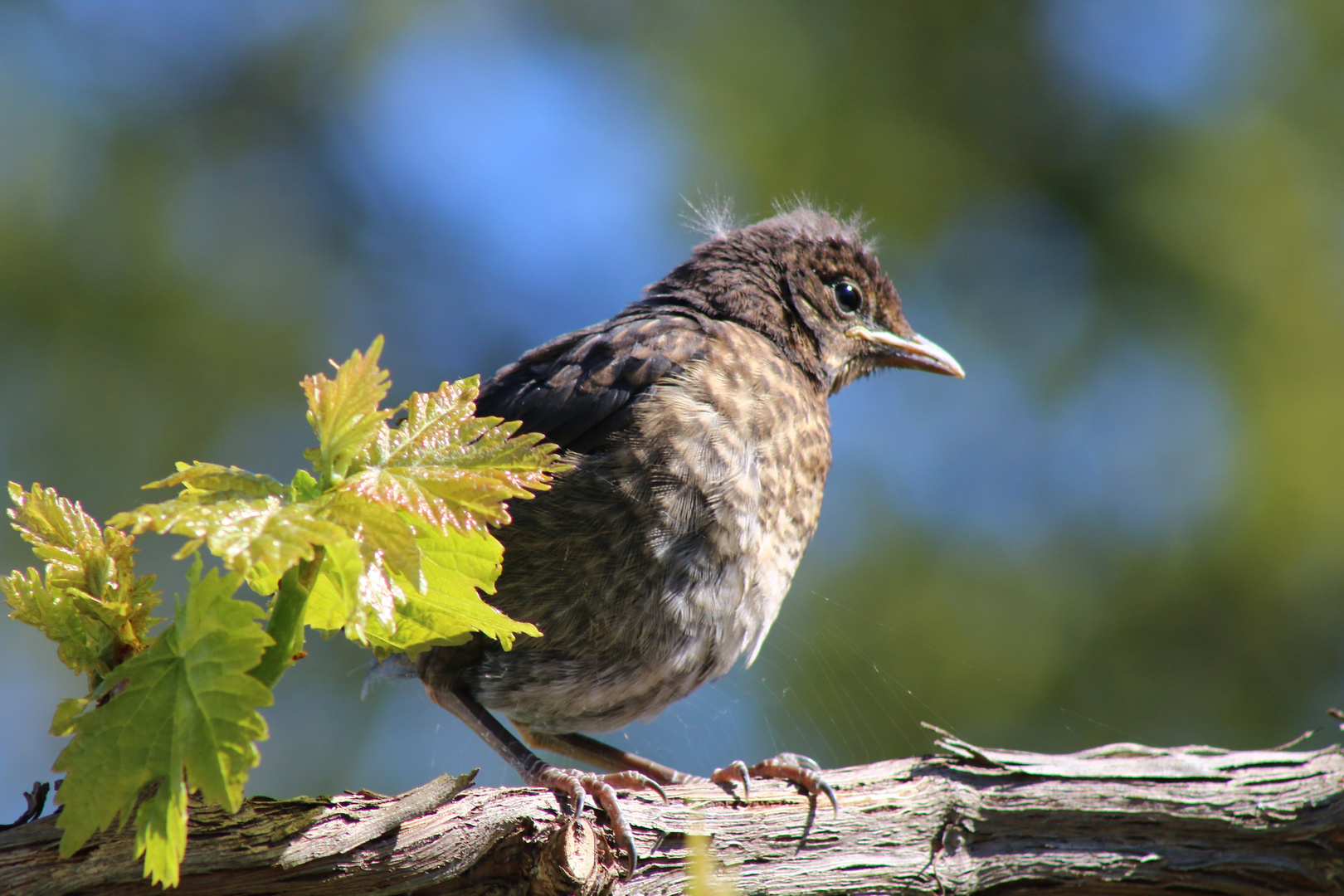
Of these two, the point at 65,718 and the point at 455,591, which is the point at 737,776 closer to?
the point at 455,591

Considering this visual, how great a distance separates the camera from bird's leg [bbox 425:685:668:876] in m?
1.76

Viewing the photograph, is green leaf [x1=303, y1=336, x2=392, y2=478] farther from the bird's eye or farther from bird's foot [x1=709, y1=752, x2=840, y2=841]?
the bird's eye

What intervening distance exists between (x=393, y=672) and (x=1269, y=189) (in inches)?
247

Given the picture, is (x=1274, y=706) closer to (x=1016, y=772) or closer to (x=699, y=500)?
(x=1016, y=772)

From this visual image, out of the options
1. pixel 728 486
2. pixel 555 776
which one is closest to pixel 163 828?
pixel 555 776

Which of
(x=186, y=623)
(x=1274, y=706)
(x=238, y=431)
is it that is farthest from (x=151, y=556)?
(x=1274, y=706)

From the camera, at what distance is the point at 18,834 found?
121cm

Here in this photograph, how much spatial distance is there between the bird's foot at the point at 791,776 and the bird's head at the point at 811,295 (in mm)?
1351

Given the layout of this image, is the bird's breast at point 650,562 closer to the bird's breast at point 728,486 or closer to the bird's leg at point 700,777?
the bird's breast at point 728,486

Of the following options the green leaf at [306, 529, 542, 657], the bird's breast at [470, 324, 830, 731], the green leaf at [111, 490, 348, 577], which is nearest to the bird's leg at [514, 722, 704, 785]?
the bird's breast at [470, 324, 830, 731]

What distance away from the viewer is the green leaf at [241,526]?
29.9 inches

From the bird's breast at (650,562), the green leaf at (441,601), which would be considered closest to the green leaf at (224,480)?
the green leaf at (441,601)

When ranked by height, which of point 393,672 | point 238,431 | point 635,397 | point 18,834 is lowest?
point 18,834

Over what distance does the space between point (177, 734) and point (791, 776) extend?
1538mm
